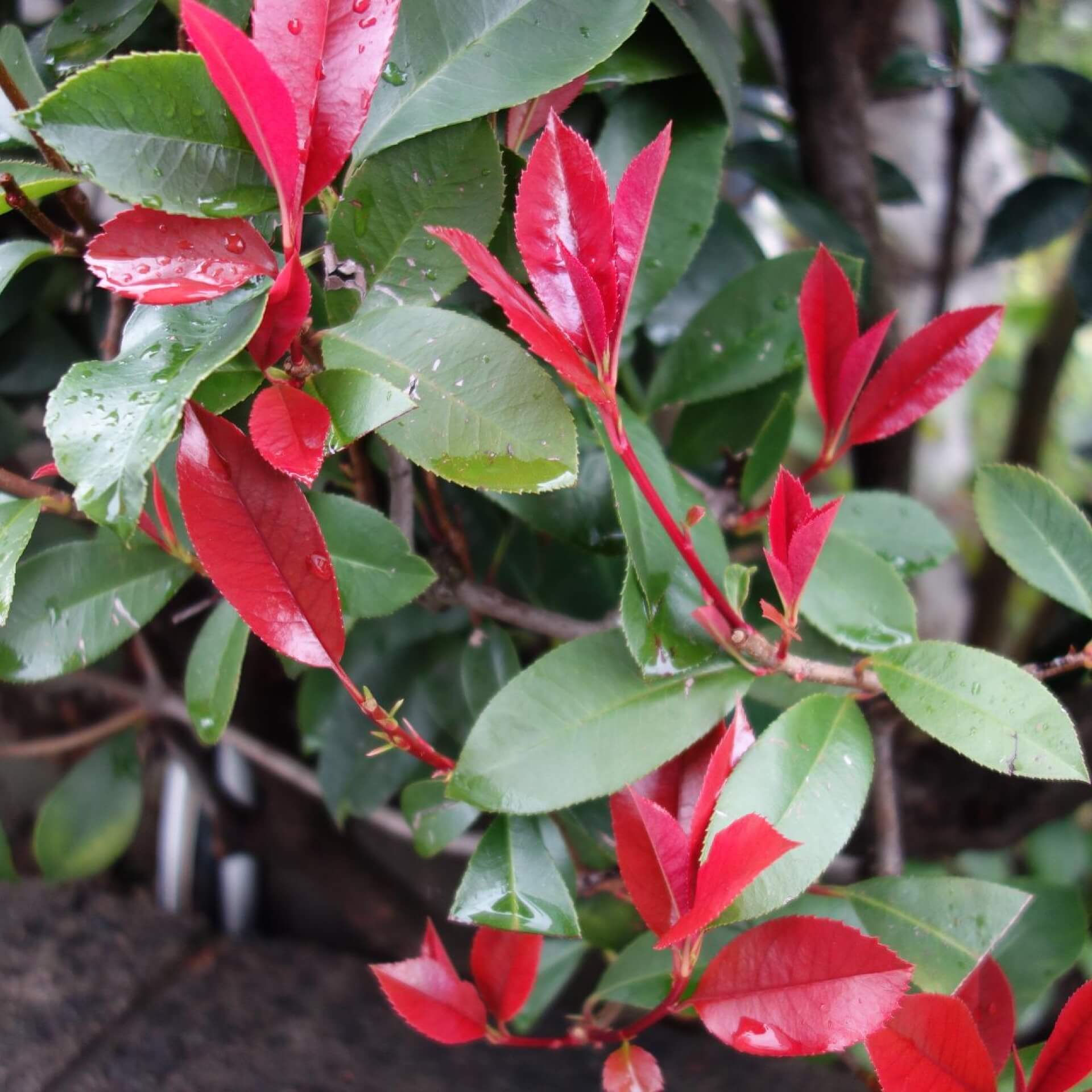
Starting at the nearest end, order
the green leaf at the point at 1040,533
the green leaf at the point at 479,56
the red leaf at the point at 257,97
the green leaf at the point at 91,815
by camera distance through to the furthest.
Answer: the red leaf at the point at 257,97, the green leaf at the point at 479,56, the green leaf at the point at 1040,533, the green leaf at the point at 91,815

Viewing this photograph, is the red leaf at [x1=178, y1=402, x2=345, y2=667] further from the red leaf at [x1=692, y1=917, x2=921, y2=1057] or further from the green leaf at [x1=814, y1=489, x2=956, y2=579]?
the green leaf at [x1=814, y1=489, x2=956, y2=579]

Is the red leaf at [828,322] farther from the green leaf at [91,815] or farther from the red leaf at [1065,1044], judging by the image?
the green leaf at [91,815]

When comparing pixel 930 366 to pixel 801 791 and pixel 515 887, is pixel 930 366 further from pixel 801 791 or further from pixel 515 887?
pixel 515 887

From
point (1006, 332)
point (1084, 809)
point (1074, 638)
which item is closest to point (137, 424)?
point (1074, 638)

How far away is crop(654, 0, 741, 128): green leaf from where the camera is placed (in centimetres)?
49

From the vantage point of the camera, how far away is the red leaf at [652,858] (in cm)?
40

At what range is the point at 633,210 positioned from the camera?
1.24 ft

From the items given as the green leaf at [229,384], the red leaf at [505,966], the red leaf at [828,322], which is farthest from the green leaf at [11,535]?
the red leaf at [828,322]

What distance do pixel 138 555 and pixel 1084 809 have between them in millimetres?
1652

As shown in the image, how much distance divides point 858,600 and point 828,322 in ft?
0.55

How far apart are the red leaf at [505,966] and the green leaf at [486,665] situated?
144mm

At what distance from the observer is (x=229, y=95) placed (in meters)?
0.33

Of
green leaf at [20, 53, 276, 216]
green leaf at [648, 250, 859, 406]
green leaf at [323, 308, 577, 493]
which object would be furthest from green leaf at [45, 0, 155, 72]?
green leaf at [648, 250, 859, 406]

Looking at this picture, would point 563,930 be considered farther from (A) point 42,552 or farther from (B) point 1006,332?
(B) point 1006,332
